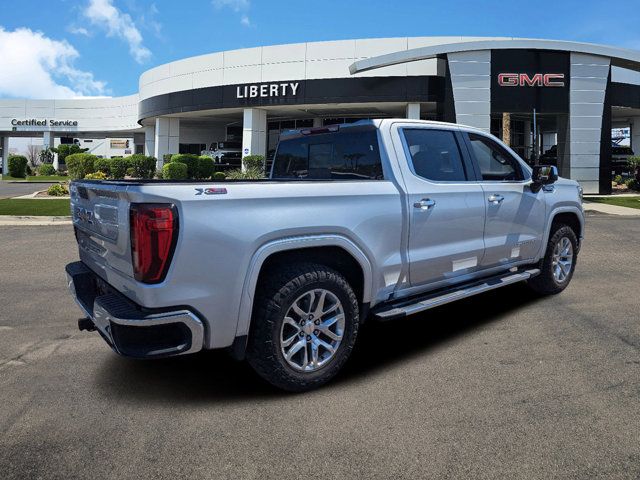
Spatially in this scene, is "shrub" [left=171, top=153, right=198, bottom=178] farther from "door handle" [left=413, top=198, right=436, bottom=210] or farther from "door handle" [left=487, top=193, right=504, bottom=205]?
"door handle" [left=413, top=198, right=436, bottom=210]

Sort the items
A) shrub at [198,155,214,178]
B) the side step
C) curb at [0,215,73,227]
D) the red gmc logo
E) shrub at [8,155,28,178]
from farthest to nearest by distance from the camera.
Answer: shrub at [8,155,28,178] < shrub at [198,155,214,178] < the red gmc logo < curb at [0,215,73,227] < the side step

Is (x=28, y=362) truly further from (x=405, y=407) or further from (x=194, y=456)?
(x=405, y=407)

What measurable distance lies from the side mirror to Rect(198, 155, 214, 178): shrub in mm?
26080

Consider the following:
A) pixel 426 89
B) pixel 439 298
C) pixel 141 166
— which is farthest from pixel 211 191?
pixel 141 166

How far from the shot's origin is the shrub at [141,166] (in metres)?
29.1

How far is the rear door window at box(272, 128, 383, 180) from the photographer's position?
4.25 meters

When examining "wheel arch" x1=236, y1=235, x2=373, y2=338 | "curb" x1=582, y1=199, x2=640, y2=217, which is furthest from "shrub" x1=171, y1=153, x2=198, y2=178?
"wheel arch" x1=236, y1=235, x2=373, y2=338

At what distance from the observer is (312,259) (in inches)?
141

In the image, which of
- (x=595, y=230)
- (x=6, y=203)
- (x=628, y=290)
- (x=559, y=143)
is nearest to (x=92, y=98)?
(x=6, y=203)

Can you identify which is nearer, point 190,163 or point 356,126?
point 356,126

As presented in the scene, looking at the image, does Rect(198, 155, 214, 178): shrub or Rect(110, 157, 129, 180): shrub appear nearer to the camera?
Rect(110, 157, 129, 180): shrub

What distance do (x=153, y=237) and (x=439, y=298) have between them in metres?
2.43

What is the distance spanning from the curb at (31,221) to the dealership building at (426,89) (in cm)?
1723

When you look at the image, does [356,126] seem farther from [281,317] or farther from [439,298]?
[281,317]
